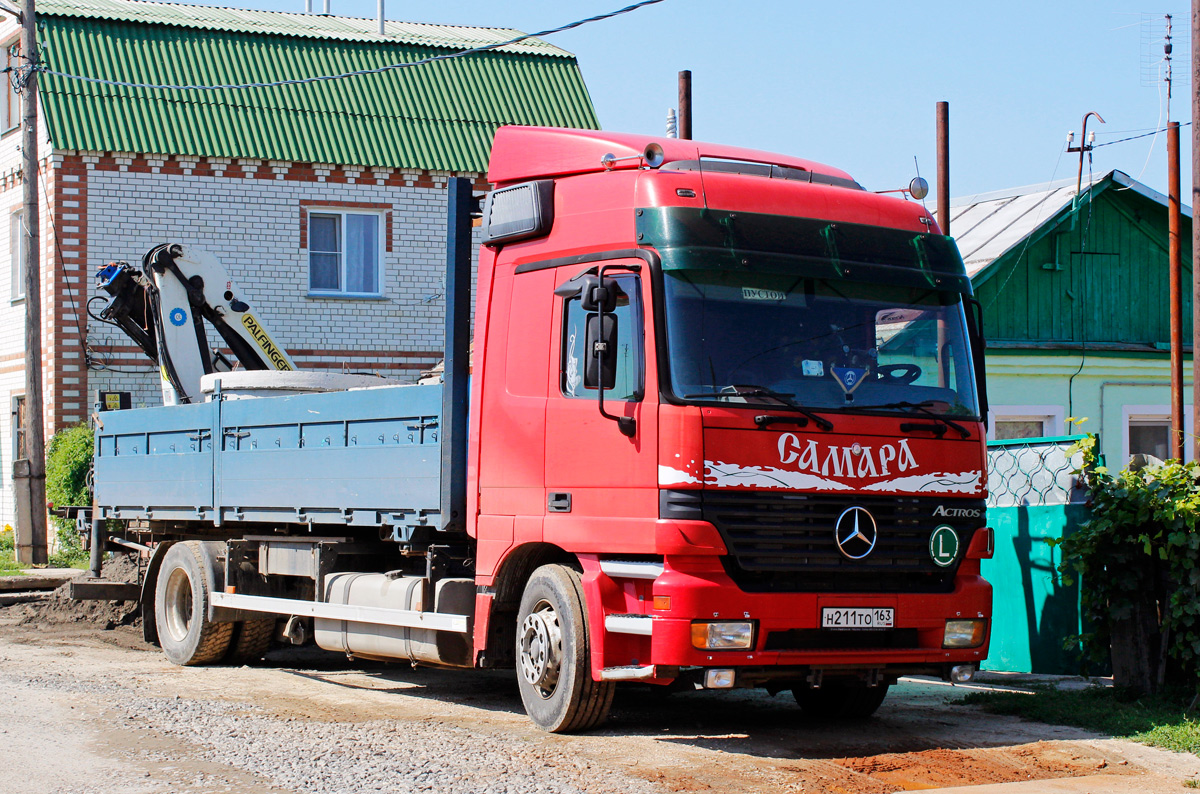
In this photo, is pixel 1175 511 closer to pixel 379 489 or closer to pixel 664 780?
pixel 664 780

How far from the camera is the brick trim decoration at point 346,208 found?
23.2 m

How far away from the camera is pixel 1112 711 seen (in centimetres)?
890

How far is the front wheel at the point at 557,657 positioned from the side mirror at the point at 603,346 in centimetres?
118

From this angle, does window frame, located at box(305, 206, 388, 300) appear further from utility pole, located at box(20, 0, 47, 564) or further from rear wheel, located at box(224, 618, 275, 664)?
rear wheel, located at box(224, 618, 275, 664)

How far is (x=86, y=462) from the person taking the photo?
20.7m

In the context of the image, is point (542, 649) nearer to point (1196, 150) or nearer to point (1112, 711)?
point (1112, 711)

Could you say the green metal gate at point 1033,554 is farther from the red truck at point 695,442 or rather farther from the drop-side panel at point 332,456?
the drop-side panel at point 332,456

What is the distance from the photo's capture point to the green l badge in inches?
320

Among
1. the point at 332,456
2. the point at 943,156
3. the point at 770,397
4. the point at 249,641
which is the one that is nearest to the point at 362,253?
the point at 943,156

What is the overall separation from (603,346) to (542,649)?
183cm

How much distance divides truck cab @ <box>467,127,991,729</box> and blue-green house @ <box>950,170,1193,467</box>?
38.3 feet

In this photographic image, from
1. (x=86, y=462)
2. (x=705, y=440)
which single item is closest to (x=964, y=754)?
(x=705, y=440)

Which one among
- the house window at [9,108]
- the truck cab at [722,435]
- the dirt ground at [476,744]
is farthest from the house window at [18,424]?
the truck cab at [722,435]

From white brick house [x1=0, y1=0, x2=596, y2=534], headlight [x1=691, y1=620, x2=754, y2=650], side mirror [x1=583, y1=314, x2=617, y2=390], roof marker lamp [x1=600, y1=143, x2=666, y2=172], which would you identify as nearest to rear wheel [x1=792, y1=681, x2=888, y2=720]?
headlight [x1=691, y1=620, x2=754, y2=650]
